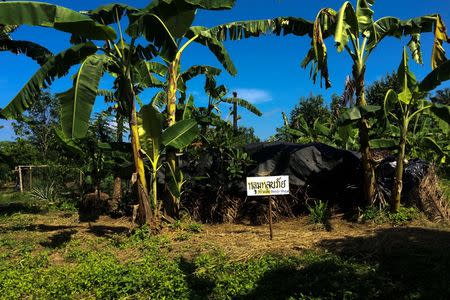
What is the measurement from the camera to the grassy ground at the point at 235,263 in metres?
5.39

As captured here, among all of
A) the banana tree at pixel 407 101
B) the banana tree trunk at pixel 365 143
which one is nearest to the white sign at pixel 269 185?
the banana tree trunk at pixel 365 143

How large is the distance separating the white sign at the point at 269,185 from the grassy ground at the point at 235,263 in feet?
2.95

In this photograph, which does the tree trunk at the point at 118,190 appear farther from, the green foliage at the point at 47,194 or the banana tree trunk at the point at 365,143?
the banana tree trunk at the point at 365,143

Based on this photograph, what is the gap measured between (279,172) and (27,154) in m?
19.5

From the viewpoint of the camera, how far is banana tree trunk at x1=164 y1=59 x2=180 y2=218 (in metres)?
9.45

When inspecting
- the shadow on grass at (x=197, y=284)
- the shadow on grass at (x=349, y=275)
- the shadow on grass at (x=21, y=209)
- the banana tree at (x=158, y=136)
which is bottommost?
the shadow on grass at (x=197, y=284)

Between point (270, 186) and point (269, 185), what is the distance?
0.03 meters

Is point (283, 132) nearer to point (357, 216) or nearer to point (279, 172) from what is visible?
point (279, 172)

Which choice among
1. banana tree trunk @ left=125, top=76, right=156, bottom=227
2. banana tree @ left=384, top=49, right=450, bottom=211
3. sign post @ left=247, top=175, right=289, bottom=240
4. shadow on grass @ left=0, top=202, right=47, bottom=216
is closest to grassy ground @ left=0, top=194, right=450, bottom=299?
banana tree trunk @ left=125, top=76, right=156, bottom=227

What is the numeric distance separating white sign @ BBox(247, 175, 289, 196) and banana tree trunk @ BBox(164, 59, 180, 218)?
7.41 feet

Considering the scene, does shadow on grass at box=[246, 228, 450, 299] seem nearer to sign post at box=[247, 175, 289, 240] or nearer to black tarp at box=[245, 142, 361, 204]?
sign post at box=[247, 175, 289, 240]

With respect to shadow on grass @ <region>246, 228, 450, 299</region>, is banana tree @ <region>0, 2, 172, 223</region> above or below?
above

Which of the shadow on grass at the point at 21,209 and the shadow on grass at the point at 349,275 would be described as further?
the shadow on grass at the point at 21,209

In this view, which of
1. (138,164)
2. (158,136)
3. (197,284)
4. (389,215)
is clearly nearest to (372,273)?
(197,284)
